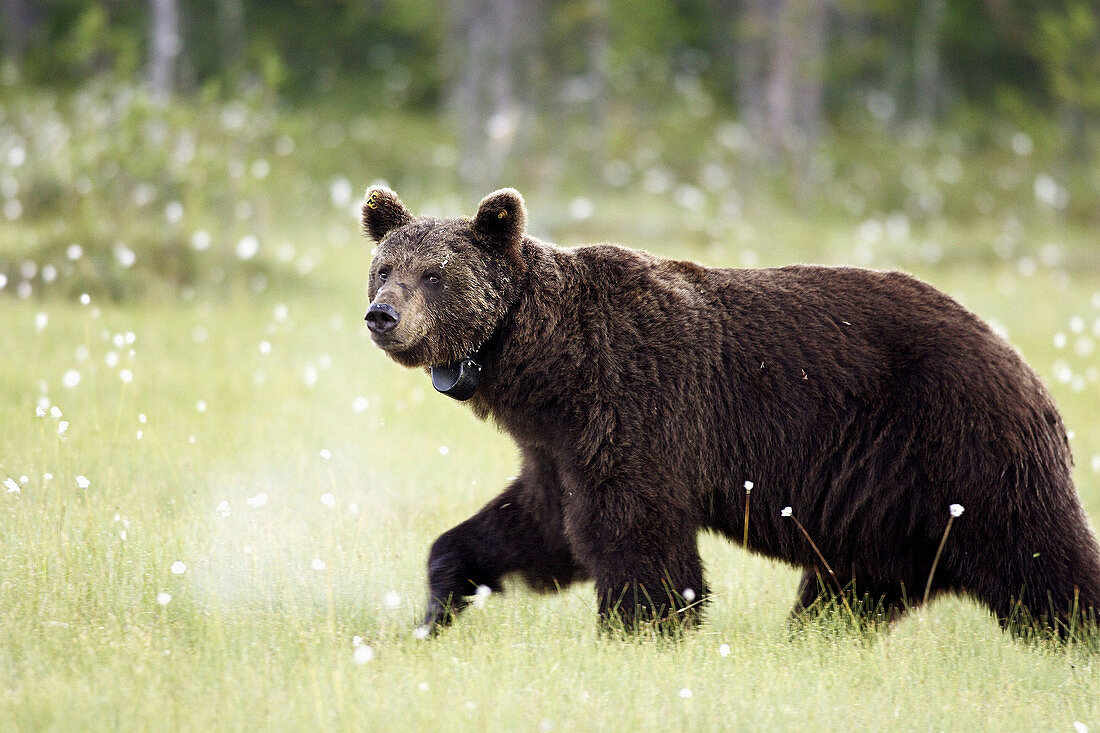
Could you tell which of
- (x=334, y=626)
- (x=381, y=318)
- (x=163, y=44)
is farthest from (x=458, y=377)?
(x=163, y=44)

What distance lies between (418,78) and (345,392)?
25.1 m

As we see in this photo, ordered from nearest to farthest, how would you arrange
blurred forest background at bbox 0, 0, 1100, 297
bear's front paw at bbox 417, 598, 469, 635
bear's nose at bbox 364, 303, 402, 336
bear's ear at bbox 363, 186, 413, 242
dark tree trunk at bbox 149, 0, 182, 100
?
bear's nose at bbox 364, 303, 402, 336, bear's front paw at bbox 417, 598, 469, 635, bear's ear at bbox 363, 186, 413, 242, blurred forest background at bbox 0, 0, 1100, 297, dark tree trunk at bbox 149, 0, 182, 100

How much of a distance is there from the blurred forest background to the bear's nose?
11.4 ft

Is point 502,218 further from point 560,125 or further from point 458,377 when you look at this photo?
point 560,125

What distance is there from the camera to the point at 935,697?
4160 millimetres

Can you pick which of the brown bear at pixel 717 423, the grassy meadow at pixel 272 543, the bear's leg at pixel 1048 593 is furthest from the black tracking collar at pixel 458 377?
the bear's leg at pixel 1048 593

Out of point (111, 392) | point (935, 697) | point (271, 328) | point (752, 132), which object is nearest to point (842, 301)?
point (935, 697)

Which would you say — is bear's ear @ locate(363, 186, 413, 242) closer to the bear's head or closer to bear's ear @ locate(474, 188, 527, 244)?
the bear's head

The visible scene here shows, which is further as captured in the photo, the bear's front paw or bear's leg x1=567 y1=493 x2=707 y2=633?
the bear's front paw

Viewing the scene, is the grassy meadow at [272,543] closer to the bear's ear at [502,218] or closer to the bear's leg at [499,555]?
the bear's leg at [499,555]

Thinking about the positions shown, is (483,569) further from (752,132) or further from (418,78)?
(418,78)

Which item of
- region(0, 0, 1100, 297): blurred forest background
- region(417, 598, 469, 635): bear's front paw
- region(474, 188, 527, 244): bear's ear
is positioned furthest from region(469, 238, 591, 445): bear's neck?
region(0, 0, 1100, 297): blurred forest background

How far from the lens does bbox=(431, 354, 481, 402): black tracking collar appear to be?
465 centimetres

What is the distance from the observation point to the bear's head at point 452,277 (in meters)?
4.50
